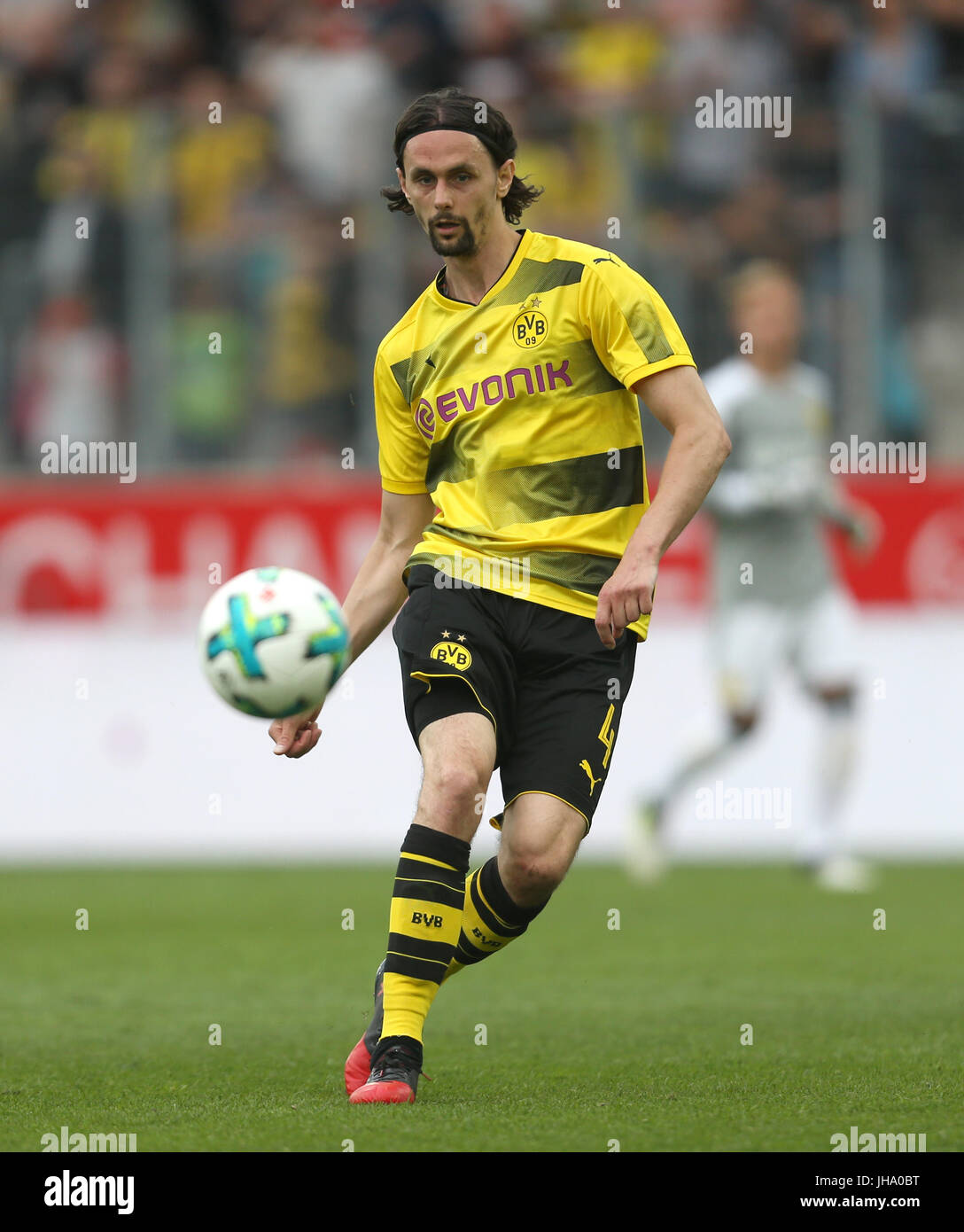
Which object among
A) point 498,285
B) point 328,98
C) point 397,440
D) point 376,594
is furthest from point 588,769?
point 328,98

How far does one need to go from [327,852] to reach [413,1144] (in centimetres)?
845

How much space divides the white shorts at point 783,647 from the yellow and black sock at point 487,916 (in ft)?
18.3

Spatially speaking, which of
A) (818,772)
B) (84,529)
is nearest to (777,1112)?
(818,772)

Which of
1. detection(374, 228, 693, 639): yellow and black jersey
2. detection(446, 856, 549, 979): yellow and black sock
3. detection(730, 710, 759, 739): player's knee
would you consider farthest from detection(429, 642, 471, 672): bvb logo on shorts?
detection(730, 710, 759, 739): player's knee

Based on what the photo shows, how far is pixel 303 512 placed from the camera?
12.8 m

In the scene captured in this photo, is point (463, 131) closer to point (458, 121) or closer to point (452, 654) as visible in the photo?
point (458, 121)

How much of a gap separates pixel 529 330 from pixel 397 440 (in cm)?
53

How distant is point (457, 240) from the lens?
17.6 ft

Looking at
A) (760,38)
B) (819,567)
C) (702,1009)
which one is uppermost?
(760,38)

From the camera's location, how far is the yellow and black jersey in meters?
5.44

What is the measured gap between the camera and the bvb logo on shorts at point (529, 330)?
545 cm

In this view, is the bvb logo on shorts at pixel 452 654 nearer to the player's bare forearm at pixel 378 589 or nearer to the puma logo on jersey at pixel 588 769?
the player's bare forearm at pixel 378 589

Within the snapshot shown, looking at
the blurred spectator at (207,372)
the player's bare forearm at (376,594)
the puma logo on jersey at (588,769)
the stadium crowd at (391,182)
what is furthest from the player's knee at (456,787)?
the blurred spectator at (207,372)
